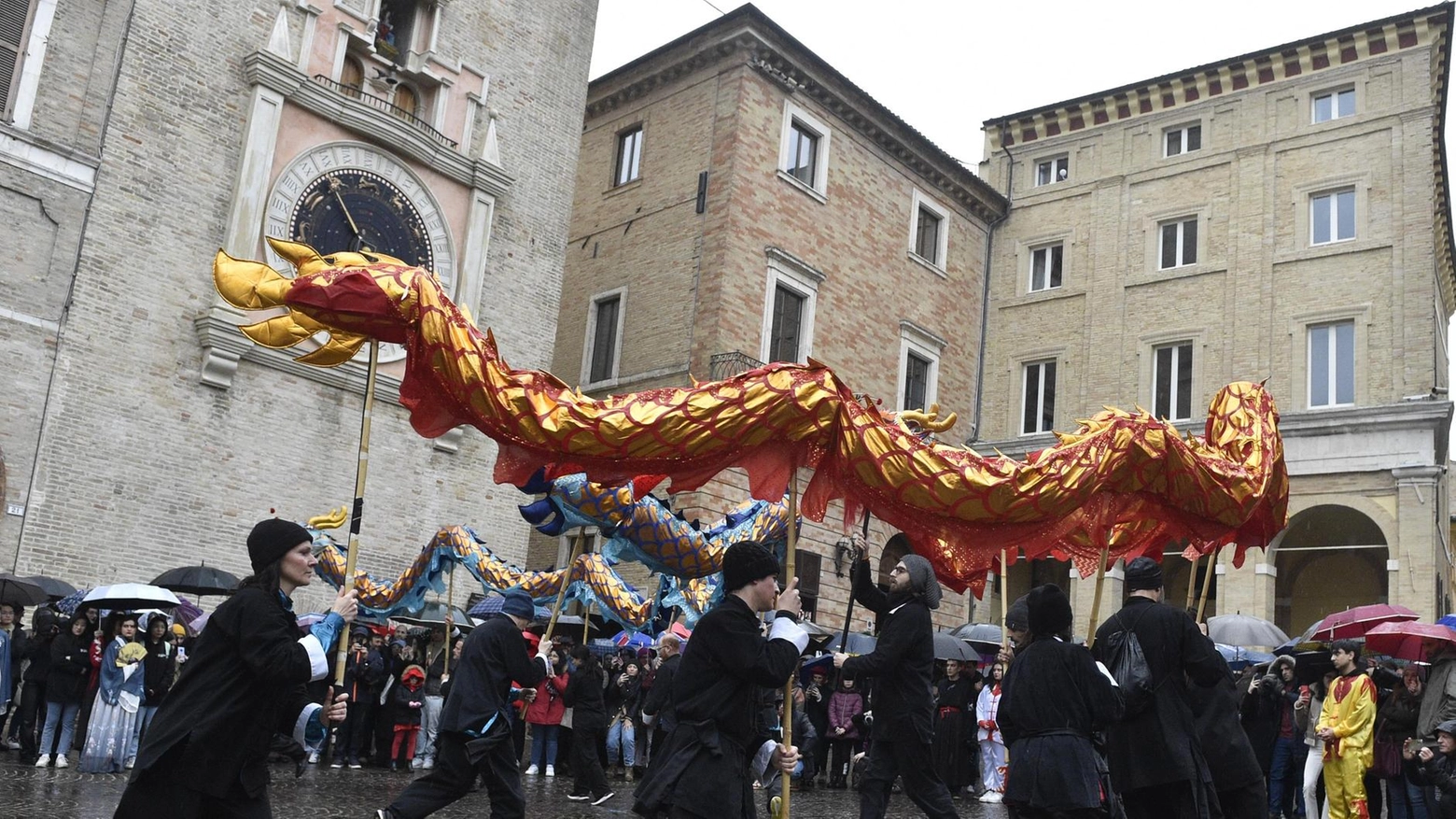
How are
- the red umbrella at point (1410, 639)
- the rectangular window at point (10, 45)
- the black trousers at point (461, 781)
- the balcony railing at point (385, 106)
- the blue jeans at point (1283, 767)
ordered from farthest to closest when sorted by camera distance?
the balcony railing at point (385, 106), the rectangular window at point (10, 45), the blue jeans at point (1283, 767), the red umbrella at point (1410, 639), the black trousers at point (461, 781)

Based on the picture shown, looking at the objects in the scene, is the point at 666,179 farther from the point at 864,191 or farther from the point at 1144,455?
the point at 1144,455

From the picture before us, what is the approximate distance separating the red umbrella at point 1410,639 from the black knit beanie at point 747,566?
7.03 metres

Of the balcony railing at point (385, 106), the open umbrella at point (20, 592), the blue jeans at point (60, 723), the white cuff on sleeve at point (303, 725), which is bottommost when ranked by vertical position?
the blue jeans at point (60, 723)

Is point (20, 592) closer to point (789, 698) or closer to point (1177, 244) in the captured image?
point (789, 698)

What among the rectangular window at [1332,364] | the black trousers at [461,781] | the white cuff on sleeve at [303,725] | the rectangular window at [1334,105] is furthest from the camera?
the rectangular window at [1334,105]

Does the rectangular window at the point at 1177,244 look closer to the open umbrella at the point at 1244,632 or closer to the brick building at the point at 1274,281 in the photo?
the brick building at the point at 1274,281

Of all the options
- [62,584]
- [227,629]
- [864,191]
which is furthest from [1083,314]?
[227,629]

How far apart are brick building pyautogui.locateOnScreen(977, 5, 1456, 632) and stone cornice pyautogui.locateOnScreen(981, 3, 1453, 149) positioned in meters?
0.04

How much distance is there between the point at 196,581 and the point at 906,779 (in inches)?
413

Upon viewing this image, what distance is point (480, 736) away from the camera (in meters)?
7.56

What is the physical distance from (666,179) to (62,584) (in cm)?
1402

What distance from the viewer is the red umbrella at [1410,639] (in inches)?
401

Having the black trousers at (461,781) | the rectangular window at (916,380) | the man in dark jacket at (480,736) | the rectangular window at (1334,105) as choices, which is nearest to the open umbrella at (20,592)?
the man in dark jacket at (480,736)

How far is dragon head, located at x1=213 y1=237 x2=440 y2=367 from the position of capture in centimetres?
600
